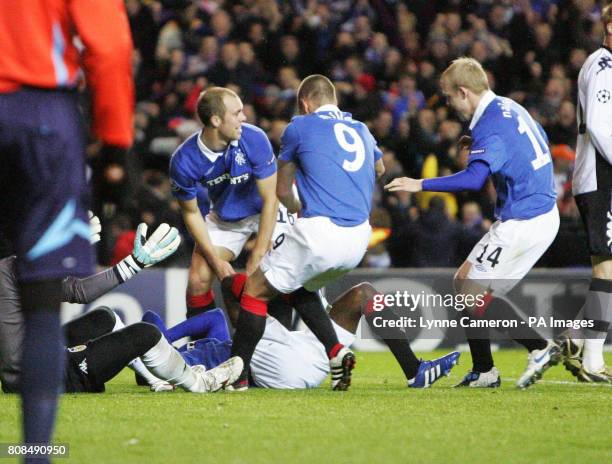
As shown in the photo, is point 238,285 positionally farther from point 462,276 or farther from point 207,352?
point 462,276

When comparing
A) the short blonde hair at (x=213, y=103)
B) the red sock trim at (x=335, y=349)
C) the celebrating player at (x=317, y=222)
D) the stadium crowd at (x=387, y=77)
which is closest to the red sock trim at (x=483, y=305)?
the celebrating player at (x=317, y=222)

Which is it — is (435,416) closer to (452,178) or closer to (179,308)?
(452,178)

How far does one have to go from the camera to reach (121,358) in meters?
6.36

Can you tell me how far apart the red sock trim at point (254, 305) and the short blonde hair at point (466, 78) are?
1.79 metres

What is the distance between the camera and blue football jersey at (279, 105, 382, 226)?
699 centimetres

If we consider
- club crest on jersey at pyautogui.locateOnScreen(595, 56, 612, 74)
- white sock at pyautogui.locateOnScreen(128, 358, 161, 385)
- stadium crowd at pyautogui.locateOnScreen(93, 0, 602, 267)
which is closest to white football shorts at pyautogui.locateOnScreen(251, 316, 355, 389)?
white sock at pyautogui.locateOnScreen(128, 358, 161, 385)

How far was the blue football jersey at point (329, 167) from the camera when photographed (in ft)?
22.9

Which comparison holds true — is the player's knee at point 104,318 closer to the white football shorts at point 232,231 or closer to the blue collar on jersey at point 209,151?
the blue collar on jersey at point 209,151

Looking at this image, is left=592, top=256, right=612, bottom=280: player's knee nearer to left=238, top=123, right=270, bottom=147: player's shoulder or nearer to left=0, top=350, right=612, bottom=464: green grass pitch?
left=0, top=350, right=612, bottom=464: green grass pitch

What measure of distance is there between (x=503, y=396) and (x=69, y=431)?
266 cm

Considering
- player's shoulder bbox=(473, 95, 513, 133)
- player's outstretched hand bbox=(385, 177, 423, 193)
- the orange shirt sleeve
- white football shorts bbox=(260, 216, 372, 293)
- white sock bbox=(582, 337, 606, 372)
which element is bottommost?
white sock bbox=(582, 337, 606, 372)

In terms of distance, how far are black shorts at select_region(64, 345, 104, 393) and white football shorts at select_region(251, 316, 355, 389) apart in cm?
101

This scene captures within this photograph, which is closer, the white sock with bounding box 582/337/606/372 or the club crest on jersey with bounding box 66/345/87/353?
the club crest on jersey with bounding box 66/345/87/353

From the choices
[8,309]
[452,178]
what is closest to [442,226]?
[452,178]
